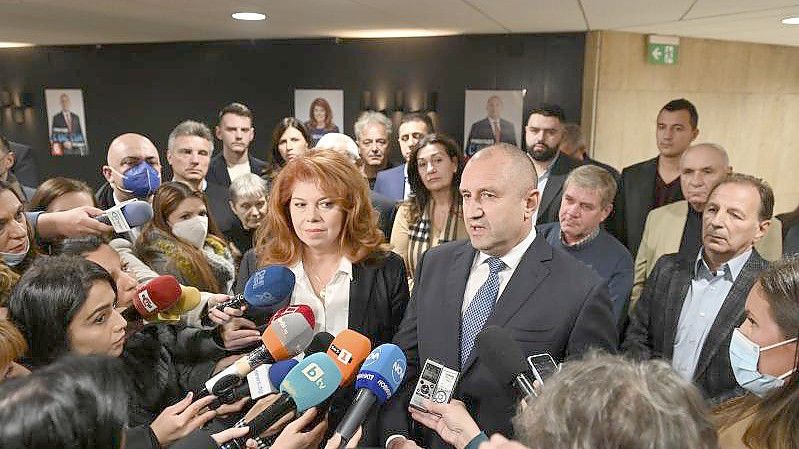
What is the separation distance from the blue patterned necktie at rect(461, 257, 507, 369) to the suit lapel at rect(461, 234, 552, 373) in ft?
0.10

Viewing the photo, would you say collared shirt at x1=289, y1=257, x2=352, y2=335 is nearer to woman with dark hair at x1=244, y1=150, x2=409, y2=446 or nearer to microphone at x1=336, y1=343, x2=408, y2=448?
Answer: woman with dark hair at x1=244, y1=150, x2=409, y2=446

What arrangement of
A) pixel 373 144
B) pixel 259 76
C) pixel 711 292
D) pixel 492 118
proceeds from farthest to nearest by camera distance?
pixel 259 76
pixel 492 118
pixel 373 144
pixel 711 292

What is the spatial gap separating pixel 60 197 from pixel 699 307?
2887 millimetres

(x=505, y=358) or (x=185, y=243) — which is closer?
(x=505, y=358)

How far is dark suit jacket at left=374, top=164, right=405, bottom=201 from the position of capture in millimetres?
4258

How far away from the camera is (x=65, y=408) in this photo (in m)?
0.97

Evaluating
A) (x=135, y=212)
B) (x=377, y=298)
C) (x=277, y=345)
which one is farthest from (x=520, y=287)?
(x=135, y=212)

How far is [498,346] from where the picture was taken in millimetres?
1529

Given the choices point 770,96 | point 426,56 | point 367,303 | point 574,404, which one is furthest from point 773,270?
point 770,96

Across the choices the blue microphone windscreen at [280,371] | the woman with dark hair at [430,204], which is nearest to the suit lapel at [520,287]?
the blue microphone windscreen at [280,371]

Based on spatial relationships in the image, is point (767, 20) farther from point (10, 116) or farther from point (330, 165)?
point (10, 116)

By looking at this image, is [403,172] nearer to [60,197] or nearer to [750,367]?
[60,197]

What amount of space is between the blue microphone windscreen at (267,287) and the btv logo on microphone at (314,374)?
48cm

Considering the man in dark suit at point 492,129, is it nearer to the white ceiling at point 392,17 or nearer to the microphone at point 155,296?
the white ceiling at point 392,17
